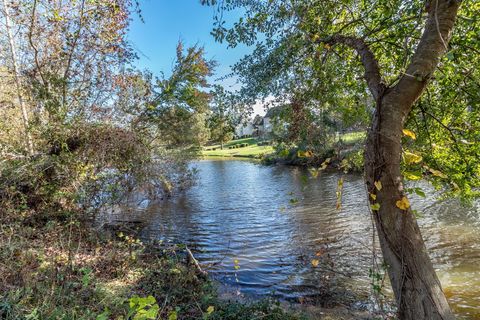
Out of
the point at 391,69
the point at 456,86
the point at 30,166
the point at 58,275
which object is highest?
the point at 391,69

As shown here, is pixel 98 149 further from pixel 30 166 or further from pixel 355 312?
pixel 355 312

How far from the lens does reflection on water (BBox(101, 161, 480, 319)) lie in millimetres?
6188

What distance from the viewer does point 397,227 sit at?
283cm

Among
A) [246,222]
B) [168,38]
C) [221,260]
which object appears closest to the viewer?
[221,260]

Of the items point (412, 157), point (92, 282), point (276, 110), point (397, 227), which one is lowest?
point (92, 282)

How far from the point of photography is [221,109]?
481 cm

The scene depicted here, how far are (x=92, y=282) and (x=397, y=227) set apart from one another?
484 centimetres

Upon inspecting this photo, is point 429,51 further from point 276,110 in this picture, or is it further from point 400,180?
point 276,110

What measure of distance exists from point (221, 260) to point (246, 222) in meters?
3.91

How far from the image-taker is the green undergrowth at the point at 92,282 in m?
3.27

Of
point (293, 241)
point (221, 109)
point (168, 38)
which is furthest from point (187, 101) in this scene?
point (293, 241)

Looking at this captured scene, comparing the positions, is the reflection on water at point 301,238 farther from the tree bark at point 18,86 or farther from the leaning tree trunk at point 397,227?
the tree bark at point 18,86

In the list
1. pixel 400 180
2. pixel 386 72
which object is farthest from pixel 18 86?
pixel 400 180

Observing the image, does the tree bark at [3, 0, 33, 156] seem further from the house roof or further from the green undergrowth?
the house roof
